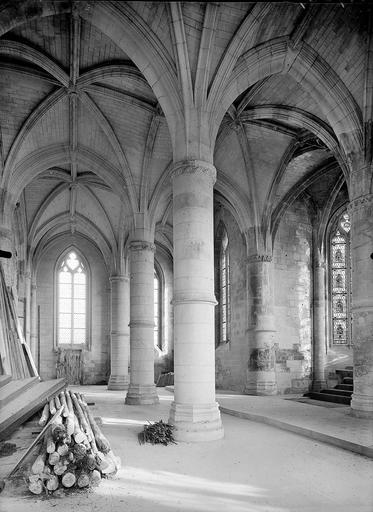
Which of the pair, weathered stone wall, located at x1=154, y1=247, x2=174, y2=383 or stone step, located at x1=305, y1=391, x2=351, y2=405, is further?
weathered stone wall, located at x1=154, y1=247, x2=174, y2=383

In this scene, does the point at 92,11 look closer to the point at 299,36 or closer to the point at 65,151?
the point at 299,36

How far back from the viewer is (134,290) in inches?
661

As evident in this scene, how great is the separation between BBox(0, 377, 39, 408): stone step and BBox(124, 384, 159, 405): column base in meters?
3.62

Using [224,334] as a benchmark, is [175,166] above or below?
above

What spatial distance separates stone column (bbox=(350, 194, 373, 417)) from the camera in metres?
12.0

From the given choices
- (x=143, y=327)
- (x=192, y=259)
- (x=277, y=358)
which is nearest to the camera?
(x=192, y=259)

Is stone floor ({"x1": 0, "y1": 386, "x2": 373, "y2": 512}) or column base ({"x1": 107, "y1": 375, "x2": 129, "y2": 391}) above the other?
stone floor ({"x1": 0, "y1": 386, "x2": 373, "y2": 512})

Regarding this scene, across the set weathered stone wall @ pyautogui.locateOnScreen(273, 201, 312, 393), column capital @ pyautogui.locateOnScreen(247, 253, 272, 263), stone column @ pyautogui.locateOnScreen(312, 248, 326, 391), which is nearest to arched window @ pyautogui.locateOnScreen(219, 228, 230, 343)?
weathered stone wall @ pyautogui.locateOnScreen(273, 201, 312, 393)

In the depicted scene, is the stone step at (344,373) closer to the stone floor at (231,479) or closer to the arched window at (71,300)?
the stone floor at (231,479)

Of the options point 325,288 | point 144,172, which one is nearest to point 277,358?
point 325,288

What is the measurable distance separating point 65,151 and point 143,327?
682cm

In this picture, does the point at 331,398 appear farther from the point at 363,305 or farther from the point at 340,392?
the point at 363,305

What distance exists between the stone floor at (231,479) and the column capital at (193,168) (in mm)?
5283

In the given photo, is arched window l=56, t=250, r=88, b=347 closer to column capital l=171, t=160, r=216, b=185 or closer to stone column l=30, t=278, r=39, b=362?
stone column l=30, t=278, r=39, b=362
